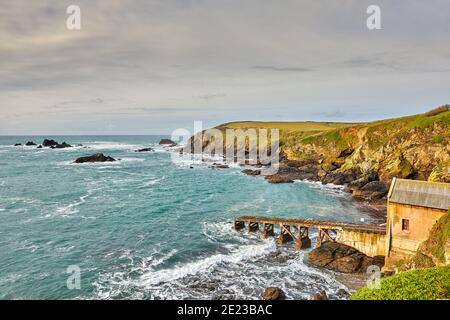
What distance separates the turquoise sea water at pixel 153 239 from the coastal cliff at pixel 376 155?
7075mm

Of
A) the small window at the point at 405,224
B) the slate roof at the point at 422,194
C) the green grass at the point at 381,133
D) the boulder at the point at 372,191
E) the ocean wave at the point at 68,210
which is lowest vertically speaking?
the ocean wave at the point at 68,210

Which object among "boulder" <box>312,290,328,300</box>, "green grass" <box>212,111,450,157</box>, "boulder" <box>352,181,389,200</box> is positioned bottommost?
"boulder" <box>312,290,328,300</box>

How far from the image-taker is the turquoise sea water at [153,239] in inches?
1153

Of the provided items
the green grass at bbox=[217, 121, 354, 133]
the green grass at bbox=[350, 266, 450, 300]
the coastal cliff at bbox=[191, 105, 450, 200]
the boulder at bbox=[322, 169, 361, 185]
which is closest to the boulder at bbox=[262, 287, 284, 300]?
the green grass at bbox=[350, 266, 450, 300]

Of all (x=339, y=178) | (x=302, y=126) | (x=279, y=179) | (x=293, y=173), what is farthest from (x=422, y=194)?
(x=302, y=126)

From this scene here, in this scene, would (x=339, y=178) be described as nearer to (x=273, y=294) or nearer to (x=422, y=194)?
(x=422, y=194)

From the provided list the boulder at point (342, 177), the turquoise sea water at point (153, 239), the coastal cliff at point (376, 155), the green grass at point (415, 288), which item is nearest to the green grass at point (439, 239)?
the green grass at point (415, 288)

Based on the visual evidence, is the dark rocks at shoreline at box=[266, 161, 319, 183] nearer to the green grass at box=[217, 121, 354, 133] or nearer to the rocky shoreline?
the rocky shoreline

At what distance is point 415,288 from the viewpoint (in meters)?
16.9

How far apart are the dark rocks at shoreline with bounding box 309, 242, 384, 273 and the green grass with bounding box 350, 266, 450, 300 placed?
44.4 ft

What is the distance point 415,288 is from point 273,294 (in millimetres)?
12201

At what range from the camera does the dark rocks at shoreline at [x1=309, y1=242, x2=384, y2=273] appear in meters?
32.2

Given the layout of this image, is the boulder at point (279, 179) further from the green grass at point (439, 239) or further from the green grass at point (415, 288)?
the green grass at point (415, 288)
